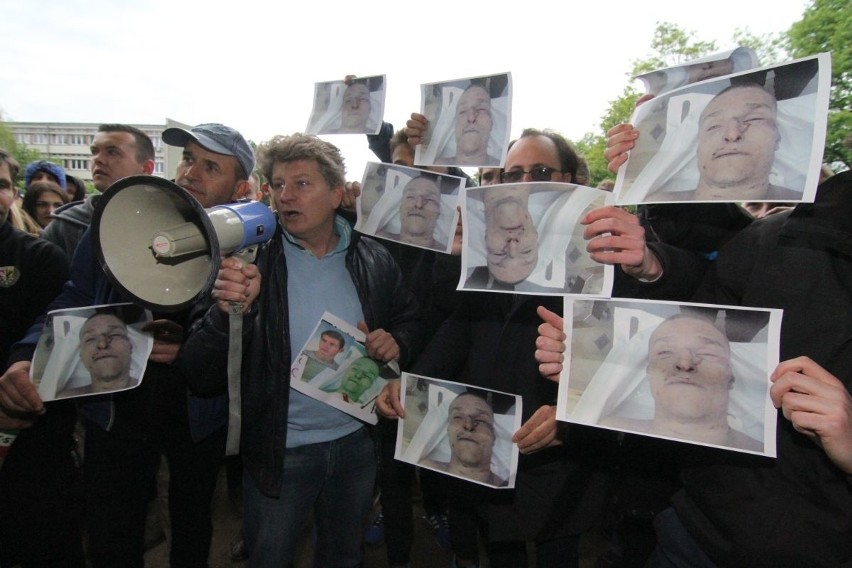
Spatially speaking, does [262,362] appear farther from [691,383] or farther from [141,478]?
[691,383]

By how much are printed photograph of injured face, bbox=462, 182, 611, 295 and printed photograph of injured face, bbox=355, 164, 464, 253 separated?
623 millimetres

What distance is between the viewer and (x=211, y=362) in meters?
1.88

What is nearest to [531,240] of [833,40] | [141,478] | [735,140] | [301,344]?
[735,140]

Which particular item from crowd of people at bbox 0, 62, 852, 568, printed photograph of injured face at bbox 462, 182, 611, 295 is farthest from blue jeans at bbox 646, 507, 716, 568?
printed photograph of injured face at bbox 462, 182, 611, 295

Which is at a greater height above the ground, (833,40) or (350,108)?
(833,40)

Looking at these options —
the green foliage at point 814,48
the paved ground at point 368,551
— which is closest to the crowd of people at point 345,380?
the paved ground at point 368,551

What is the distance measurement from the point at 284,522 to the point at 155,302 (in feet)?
3.58

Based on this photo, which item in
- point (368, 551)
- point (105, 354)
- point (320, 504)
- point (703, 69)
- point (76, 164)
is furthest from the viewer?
point (76, 164)

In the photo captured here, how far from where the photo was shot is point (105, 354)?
6.37 feet

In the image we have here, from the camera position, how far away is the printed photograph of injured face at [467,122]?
213 centimetres

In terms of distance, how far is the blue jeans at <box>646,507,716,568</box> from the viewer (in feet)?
4.73

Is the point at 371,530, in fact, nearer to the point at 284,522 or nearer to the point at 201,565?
the point at 201,565

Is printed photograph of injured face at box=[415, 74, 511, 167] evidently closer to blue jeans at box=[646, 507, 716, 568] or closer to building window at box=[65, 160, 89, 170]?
blue jeans at box=[646, 507, 716, 568]

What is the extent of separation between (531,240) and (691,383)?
0.58 metres
